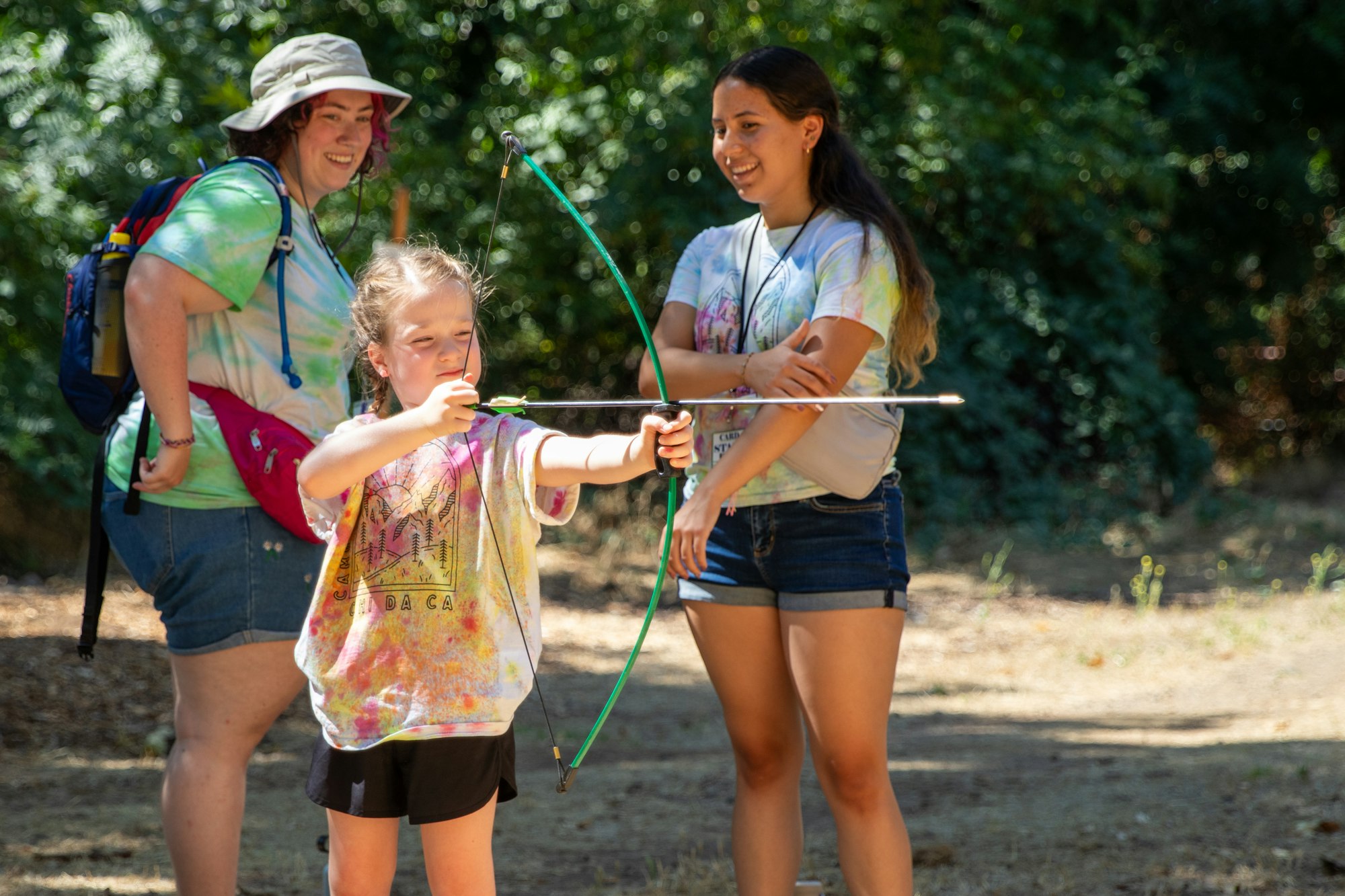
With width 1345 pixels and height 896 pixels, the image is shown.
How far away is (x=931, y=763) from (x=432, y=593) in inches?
123

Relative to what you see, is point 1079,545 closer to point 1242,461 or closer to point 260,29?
point 1242,461

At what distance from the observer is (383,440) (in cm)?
187

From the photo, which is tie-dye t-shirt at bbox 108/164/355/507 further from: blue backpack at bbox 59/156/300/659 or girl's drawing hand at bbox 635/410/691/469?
girl's drawing hand at bbox 635/410/691/469

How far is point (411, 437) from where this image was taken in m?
1.84

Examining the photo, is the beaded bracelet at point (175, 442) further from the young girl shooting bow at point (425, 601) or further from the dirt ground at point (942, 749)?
the dirt ground at point (942, 749)

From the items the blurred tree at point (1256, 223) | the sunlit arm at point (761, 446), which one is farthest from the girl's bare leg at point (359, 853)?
the blurred tree at point (1256, 223)

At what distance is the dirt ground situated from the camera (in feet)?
11.2

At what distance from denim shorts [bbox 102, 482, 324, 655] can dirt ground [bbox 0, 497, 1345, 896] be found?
117cm

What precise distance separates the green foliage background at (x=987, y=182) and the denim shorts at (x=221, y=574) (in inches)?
211

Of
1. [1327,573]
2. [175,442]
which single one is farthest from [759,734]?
[1327,573]

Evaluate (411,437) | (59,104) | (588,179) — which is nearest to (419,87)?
(588,179)

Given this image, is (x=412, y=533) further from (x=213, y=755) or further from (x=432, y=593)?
(x=213, y=755)

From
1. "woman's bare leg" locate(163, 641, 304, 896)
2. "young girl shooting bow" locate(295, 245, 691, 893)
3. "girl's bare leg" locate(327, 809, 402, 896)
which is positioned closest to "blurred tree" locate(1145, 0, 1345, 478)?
"young girl shooting bow" locate(295, 245, 691, 893)

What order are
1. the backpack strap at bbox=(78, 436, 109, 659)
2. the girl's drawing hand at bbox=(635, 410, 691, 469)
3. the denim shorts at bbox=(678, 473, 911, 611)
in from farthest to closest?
the backpack strap at bbox=(78, 436, 109, 659) < the denim shorts at bbox=(678, 473, 911, 611) < the girl's drawing hand at bbox=(635, 410, 691, 469)
